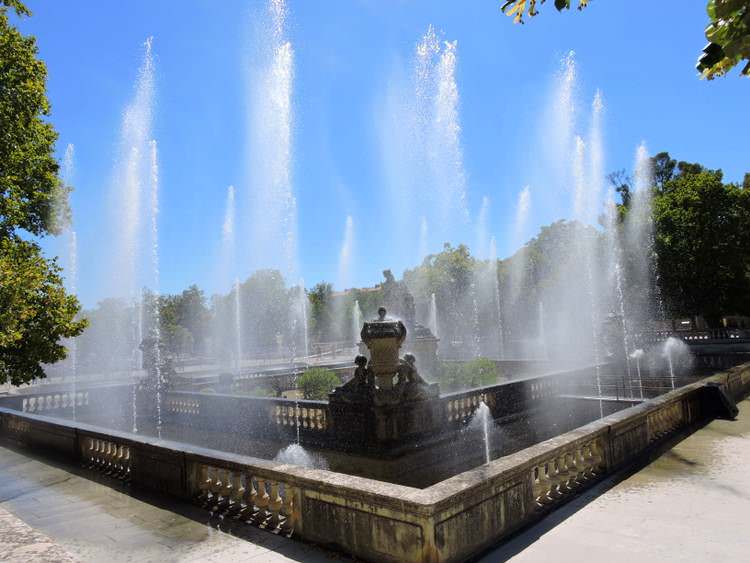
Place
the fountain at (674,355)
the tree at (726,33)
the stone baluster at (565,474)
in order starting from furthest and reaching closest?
the fountain at (674,355) < the stone baluster at (565,474) < the tree at (726,33)

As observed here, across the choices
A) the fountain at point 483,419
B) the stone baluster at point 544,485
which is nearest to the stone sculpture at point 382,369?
the fountain at point 483,419

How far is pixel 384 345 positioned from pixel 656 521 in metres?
5.56

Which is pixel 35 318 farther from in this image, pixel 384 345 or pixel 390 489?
pixel 390 489

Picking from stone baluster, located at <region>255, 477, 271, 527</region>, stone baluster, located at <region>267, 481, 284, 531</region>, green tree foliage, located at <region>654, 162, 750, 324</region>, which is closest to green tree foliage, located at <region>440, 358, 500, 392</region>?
stone baluster, located at <region>255, 477, 271, 527</region>

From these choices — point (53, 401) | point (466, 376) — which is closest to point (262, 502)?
point (466, 376)

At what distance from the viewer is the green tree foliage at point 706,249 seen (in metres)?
30.6

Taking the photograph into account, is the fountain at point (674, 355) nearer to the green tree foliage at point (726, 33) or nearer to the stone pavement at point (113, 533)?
the stone pavement at point (113, 533)

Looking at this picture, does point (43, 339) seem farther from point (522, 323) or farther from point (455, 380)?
point (522, 323)

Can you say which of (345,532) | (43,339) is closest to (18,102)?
(43,339)

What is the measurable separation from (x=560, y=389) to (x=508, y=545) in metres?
11.5

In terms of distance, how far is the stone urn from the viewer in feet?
31.3

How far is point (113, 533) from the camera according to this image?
5133 mm

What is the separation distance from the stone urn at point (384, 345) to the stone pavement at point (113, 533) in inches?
177

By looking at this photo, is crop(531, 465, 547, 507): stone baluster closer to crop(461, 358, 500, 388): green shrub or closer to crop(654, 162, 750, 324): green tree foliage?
crop(461, 358, 500, 388): green shrub
